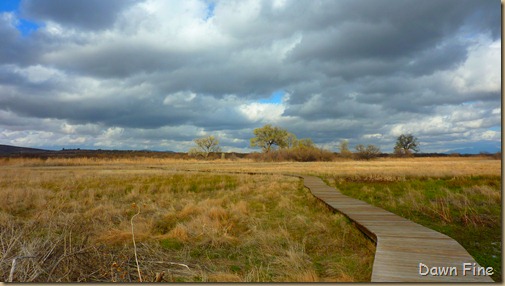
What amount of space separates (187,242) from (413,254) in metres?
5.78

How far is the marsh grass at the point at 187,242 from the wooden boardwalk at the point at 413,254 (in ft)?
2.21

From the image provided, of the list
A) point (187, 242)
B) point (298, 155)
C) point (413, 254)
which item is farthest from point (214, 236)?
point (298, 155)

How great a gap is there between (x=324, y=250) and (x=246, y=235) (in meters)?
2.53

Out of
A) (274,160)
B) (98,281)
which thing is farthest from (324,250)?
(274,160)

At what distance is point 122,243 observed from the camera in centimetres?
847


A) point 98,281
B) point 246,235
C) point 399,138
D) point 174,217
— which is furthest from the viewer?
point 399,138

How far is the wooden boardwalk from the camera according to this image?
4.53 metres

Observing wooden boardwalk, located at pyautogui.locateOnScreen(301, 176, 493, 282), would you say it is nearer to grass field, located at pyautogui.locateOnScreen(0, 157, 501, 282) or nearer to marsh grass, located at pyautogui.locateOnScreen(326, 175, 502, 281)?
grass field, located at pyautogui.locateOnScreen(0, 157, 501, 282)

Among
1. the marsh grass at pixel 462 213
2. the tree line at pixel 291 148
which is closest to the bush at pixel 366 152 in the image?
the tree line at pixel 291 148

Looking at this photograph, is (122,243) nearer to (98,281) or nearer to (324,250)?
(98,281)

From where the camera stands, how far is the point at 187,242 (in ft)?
28.9

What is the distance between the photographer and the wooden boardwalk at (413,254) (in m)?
4.53

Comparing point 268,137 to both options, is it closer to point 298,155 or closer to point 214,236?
point 298,155

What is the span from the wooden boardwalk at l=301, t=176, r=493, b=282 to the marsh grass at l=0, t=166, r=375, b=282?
0.67m
